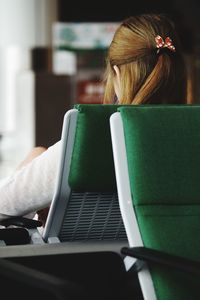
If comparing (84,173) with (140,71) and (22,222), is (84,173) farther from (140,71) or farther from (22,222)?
(140,71)

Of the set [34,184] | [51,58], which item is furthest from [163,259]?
[51,58]

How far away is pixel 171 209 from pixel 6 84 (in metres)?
11.4

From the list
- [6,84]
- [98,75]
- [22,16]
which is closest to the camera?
[22,16]

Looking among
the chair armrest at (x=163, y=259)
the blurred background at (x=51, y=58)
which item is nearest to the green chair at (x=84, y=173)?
the chair armrest at (x=163, y=259)

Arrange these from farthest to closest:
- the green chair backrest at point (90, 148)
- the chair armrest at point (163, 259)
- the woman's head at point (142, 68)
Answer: the woman's head at point (142, 68)
the green chair backrest at point (90, 148)
the chair armrest at point (163, 259)

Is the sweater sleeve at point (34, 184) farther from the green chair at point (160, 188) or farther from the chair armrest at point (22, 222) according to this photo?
the green chair at point (160, 188)

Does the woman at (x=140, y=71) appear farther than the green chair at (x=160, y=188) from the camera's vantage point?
Yes

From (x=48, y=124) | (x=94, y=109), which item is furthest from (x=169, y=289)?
(x=48, y=124)

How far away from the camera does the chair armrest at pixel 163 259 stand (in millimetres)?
1724

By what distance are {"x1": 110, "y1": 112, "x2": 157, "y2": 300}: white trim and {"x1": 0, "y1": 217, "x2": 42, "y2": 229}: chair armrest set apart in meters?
0.44

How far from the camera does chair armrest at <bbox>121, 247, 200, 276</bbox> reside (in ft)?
5.65

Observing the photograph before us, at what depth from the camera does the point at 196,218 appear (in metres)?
2.02

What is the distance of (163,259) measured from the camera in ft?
5.80

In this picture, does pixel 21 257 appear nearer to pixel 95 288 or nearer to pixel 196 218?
pixel 95 288
